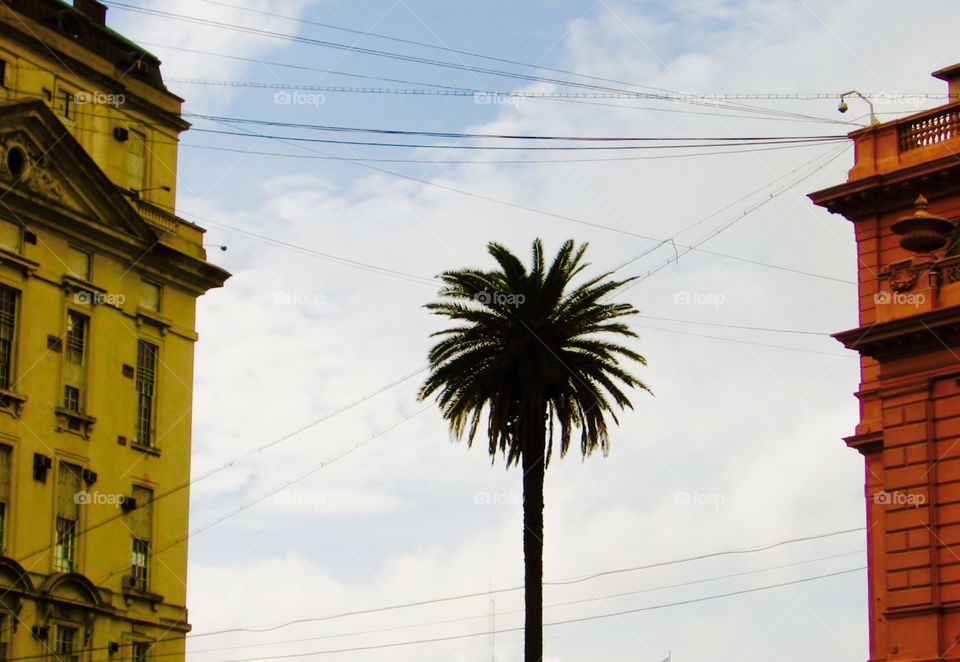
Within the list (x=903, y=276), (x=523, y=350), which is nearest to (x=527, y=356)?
→ (x=523, y=350)

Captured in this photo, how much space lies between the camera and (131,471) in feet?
183

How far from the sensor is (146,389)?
57531 mm

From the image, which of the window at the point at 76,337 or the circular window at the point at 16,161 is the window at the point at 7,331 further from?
the circular window at the point at 16,161

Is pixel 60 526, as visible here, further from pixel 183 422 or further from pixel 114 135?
pixel 114 135

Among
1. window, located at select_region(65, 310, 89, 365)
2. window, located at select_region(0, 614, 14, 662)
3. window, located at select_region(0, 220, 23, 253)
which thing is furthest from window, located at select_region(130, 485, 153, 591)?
window, located at select_region(0, 220, 23, 253)

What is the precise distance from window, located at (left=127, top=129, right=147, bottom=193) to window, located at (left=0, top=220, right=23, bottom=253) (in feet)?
22.2

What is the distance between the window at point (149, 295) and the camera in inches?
2283

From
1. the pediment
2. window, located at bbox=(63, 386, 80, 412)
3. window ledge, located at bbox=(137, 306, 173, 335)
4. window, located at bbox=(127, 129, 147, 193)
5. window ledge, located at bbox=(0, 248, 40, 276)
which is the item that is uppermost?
window, located at bbox=(127, 129, 147, 193)

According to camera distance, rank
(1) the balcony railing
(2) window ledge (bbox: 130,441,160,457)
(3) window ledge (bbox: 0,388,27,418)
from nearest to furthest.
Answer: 1. (1) the balcony railing
2. (3) window ledge (bbox: 0,388,27,418)
3. (2) window ledge (bbox: 130,441,160,457)

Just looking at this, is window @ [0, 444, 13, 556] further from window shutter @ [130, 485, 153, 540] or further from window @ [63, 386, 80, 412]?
window shutter @ [130, 485, 153, 540]

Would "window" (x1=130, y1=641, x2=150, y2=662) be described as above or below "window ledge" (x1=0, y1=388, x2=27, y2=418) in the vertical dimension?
below

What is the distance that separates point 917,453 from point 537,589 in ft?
45.7

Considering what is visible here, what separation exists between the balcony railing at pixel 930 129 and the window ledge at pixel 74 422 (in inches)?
1008

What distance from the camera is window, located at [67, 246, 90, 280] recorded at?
5512cm
